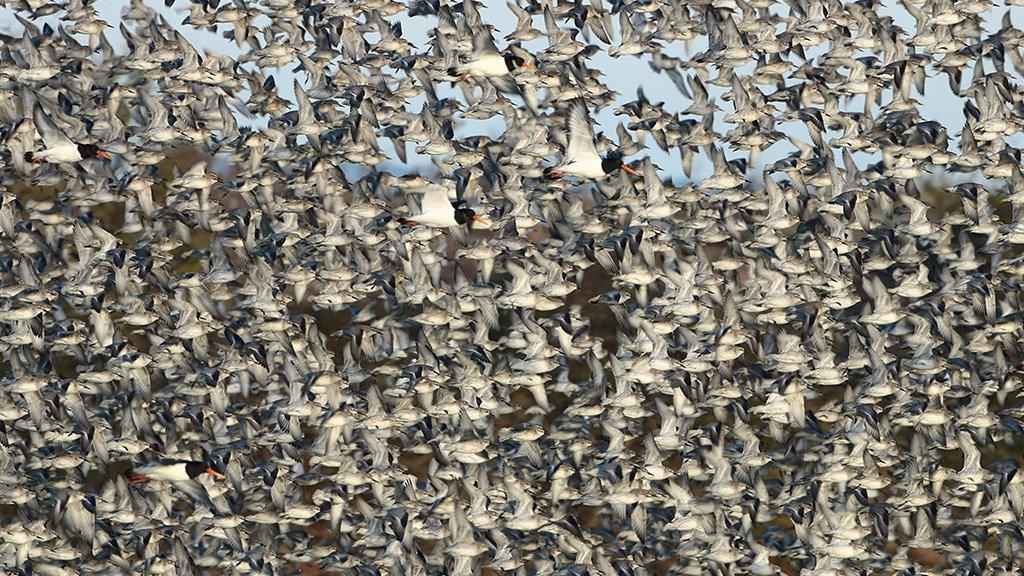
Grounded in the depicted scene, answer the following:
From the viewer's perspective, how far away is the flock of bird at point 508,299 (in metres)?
27.0

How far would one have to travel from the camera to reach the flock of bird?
27.0 m

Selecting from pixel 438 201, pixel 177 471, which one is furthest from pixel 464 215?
Answer: pixel 177 471

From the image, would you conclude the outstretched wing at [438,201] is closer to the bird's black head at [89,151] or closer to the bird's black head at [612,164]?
the bird's black head at [612,164]

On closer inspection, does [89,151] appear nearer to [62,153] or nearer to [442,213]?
[62,153]

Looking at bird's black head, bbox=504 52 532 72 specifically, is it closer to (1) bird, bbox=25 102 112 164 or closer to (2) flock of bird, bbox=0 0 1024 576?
(2) flock of bird, bbox=0 0 1024 576

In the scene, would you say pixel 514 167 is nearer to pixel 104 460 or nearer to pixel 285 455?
pixel 285 455

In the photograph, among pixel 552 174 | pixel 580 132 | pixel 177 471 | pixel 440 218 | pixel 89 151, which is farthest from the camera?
pixel 89 151

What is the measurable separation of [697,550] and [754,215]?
6795 mm

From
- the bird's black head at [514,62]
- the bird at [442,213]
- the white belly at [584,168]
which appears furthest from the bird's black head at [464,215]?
the bird's black head at [514,62]

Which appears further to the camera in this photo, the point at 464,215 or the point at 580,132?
the point at 464,215

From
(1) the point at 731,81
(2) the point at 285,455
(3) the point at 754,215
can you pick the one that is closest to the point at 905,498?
(3) the point at 754,215

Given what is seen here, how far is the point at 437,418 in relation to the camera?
27969mm

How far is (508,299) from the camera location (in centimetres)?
2803

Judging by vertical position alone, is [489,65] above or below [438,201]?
above
